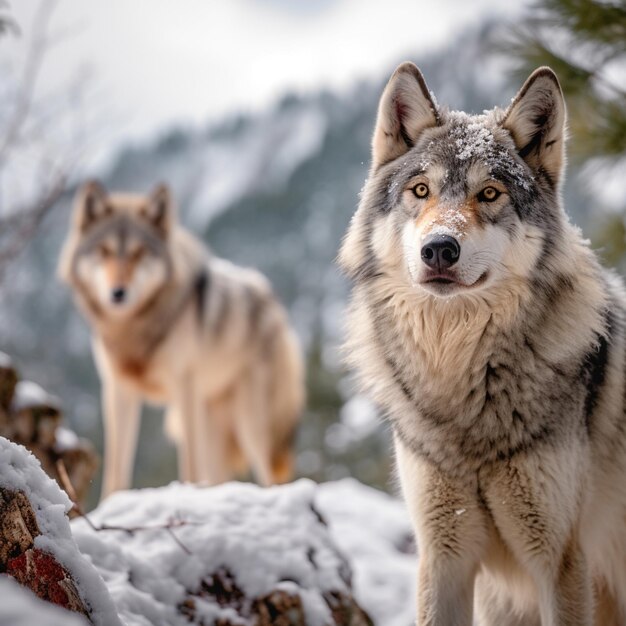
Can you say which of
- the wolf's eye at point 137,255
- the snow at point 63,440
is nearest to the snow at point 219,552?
the snow at point 63,440

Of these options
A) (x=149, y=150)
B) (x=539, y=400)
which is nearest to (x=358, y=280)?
(x=539, y=400)

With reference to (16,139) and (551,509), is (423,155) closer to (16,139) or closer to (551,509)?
(551,509)

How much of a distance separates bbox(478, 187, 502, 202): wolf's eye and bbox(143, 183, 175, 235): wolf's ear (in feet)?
16.6

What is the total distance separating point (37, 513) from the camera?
2203mm

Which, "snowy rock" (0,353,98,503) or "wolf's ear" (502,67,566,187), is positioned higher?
"wolf's ear" (502,67,566,187)

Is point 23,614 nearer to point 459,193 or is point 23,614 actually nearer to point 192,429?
point 459,193

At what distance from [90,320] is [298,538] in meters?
4.56

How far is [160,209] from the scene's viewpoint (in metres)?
7.29

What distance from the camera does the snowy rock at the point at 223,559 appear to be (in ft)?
9.29

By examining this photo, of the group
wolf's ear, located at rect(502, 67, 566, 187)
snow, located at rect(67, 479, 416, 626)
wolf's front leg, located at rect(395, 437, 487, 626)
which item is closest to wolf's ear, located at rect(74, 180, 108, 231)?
snow, located at rect(67, 479, 416, 626)

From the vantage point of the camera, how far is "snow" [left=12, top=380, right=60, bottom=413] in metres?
4.74

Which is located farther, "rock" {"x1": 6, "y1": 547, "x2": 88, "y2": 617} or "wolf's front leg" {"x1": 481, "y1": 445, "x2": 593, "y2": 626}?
"wolf's front leg" {"x1": 481, "y1": 445, "x2": 593, "y2": 626}

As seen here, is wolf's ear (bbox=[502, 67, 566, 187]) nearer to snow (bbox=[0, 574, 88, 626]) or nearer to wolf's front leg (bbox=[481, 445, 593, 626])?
wolf's front leg (bbox=[481, 445, 593, 626])

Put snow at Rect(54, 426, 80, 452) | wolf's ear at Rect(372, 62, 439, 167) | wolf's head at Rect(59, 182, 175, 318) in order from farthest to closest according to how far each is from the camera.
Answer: wolf's head at Rect(59, 182, 175, 318)
snow at Rect(54, 426, 80, 452)
wolf's ear at Rect(372, 62, 439, 167)
